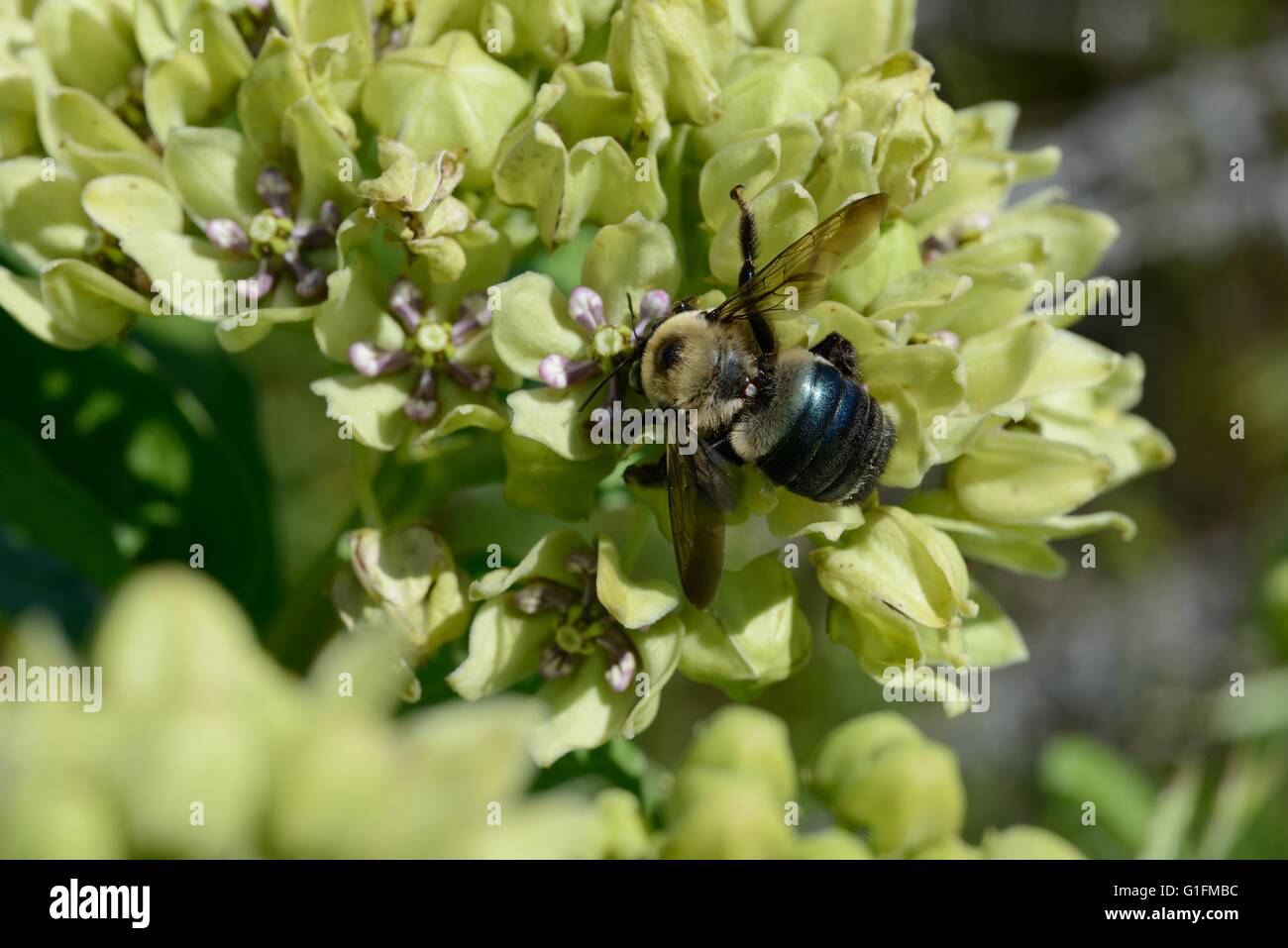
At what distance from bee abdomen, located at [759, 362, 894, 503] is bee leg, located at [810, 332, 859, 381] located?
42mm

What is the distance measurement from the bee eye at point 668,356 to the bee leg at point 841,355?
0.78 ft

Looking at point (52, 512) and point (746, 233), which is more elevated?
point (746, 233)

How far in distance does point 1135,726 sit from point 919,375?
327 centimetres

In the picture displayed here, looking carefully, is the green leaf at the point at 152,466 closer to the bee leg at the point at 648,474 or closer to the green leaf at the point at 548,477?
the green leaf at the point at 548,477

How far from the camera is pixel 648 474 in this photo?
2443 mm

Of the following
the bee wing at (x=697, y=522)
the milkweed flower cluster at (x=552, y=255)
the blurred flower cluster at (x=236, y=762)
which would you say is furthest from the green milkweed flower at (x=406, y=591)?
the blurred flower cluster at (x=236, y=762)

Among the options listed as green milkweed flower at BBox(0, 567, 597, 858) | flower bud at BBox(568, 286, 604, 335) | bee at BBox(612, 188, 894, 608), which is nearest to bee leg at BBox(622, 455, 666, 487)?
bee at BBox(612, 188, 894, 608)
